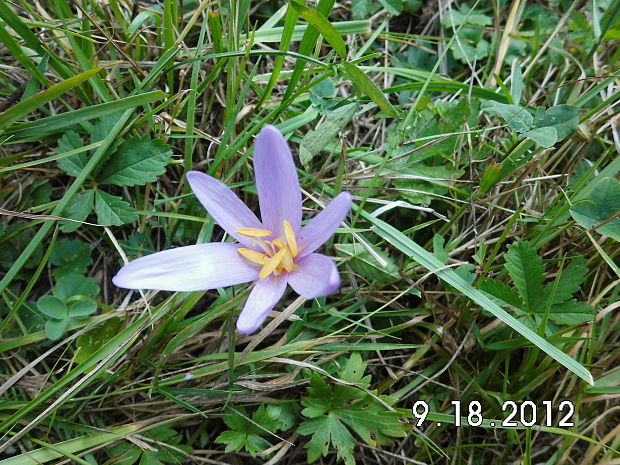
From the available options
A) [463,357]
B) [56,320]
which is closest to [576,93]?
[463,357]

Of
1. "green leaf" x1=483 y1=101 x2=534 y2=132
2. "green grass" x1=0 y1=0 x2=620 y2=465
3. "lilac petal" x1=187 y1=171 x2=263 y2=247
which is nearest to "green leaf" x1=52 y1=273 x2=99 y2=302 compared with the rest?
"green grass" x1=0 y1=0 x2=620 y2=465

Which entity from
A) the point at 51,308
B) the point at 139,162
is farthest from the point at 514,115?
the point at 51,308

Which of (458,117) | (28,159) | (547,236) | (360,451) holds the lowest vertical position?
(360,451)

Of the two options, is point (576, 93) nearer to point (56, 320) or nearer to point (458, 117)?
point (458, 117)

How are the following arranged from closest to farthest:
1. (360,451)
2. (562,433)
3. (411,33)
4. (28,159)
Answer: (562,433), (360,451), (28,159), (411,33)

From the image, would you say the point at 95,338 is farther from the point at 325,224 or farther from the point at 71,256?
the point at 325,224

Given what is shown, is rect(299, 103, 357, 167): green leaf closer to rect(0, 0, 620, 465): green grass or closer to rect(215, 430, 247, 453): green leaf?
rect(0, 0, 620, 465): green grass

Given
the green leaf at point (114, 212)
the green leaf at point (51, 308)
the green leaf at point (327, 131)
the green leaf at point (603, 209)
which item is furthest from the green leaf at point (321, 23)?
the green leaf at point (51, 308)
